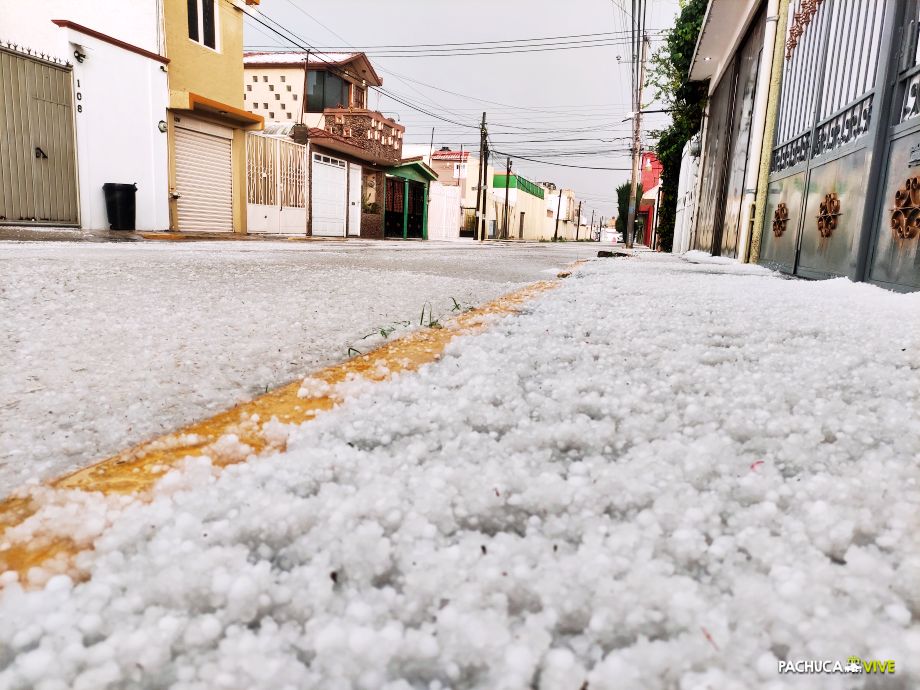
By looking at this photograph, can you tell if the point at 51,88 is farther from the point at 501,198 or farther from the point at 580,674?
the point at 501,198

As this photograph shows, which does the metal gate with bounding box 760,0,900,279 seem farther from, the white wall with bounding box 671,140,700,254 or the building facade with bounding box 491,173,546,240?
the building facade with bounding box 491,173,546,240

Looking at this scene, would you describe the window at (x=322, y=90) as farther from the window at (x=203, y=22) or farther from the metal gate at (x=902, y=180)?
the metal gate at (x=902, y=180)

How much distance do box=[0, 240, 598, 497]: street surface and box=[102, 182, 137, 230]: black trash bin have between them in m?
6.09

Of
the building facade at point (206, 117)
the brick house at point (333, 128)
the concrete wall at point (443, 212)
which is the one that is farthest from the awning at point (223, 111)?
the concrete wall at point (443, 212)

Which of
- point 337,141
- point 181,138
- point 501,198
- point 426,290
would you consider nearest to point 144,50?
point 181,138

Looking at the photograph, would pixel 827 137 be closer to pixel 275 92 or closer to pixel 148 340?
pixel 148 340

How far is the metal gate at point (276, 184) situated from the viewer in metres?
11.9

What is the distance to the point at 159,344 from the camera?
4.56 feet

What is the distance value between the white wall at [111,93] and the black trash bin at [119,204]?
0.12 metres

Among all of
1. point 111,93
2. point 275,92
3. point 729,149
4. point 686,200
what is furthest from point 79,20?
point 275,92

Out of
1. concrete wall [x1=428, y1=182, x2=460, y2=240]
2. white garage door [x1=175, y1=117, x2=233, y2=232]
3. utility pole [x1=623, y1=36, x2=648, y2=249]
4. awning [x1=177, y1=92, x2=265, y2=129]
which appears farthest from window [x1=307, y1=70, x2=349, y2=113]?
utility pole [x1=623, y1=36, x2=648, y2=249]

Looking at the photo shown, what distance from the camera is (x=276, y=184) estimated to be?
41.5 feet

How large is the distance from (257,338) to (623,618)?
1270 millimetres

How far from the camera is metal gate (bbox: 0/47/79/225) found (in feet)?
23.4
